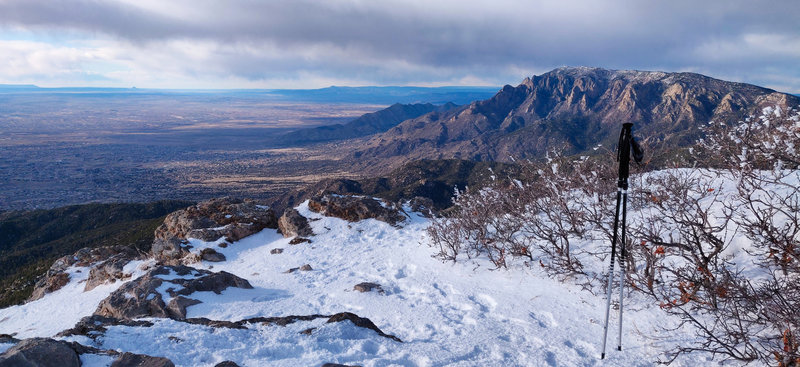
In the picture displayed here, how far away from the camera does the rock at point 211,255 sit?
15445 mm

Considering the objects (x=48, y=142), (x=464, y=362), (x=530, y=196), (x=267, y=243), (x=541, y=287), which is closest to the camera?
(x=464, y=362)

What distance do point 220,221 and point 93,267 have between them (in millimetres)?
5344

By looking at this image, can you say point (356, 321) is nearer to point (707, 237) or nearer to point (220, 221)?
point (707, 237)

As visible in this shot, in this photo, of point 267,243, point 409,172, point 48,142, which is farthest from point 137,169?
point 267,243

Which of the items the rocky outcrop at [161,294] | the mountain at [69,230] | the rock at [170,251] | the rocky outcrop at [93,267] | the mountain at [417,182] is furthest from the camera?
the mountain at [417,182]

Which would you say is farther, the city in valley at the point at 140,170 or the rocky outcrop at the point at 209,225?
the city in valley at the point at 140,170

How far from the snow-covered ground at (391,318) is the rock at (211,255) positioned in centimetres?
41

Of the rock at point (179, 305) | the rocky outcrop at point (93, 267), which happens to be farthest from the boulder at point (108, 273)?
the rock at point (179, 305)

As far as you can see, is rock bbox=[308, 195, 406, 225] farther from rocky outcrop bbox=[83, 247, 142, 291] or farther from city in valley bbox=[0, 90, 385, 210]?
city in valley bbox=[0, 90, 385, 210]

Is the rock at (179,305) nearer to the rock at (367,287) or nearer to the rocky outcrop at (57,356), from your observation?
the rock at (367,287)

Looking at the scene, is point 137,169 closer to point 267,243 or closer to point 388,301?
point 267,243

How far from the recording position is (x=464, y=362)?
17.6ft

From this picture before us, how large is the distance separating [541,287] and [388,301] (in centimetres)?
354

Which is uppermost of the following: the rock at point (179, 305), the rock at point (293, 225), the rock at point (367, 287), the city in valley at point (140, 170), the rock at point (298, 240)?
the rock at point (179, 305)
